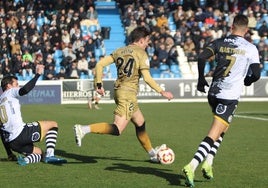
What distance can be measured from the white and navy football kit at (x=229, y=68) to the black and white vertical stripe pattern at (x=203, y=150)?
37 centimetres

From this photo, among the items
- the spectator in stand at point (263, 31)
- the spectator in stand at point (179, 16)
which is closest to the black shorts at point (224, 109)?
the spectator in stand at point (179, 16)

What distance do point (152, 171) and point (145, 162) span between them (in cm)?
110

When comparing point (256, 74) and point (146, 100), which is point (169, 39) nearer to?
point (146, 100)

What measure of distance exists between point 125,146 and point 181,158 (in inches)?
88.0

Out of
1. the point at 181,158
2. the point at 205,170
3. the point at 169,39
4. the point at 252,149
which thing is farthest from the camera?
the point at 169,39

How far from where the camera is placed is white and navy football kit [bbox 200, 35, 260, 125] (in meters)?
9.15

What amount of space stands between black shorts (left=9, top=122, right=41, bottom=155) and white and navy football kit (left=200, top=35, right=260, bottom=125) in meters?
3.30

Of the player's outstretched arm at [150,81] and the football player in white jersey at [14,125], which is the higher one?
the player's outstretched arm at [150,81]

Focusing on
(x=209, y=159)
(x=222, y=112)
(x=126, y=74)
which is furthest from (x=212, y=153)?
(x=126, y=74)

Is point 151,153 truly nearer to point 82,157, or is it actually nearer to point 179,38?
point 82,157

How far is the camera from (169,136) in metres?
16.0

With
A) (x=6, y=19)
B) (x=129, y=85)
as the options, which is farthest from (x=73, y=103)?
(x=129, y=85)

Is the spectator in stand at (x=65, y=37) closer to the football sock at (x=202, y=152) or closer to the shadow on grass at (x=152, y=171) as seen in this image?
the shadow on grass at (x=152, y=171)

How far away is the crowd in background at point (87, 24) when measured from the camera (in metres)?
32.9
